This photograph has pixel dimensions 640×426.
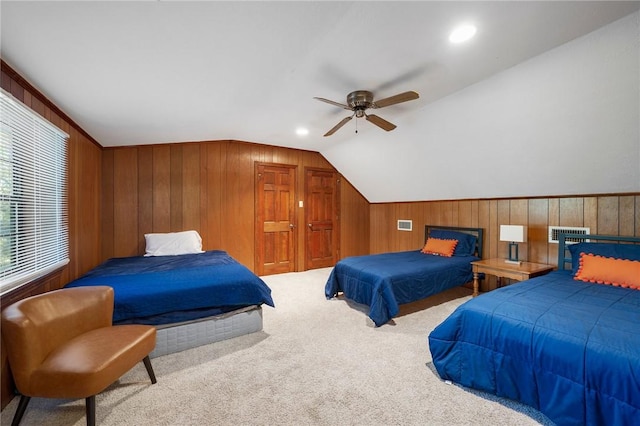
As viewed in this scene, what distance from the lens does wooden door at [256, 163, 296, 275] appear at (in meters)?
4.85

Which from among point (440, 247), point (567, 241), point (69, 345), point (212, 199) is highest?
point (212, 199)

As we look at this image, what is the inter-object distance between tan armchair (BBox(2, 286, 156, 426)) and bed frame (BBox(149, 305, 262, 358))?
0.41 meters

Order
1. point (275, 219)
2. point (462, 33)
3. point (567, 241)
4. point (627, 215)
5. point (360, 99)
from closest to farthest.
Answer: point (462, 33) < point (360, 99) < point (627, 215) < point (567, 241) < point (275, 219)

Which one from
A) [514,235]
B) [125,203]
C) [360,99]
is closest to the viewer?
[360,99]

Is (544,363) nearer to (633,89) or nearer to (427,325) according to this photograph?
(427,325)

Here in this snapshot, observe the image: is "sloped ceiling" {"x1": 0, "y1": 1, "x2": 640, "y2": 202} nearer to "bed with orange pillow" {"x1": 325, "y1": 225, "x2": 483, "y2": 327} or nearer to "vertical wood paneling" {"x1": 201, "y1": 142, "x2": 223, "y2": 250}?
"vertical wood paneling" {"x1": 201, "y1": 142, "x2": 223, "y2": 250}

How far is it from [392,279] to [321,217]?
285 centimetres

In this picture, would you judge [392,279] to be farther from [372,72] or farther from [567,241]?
[567,241]

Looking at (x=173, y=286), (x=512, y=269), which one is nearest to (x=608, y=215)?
(x=512, y=269)

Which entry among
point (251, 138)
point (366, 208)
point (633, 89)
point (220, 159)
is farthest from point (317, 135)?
point (633, 89)

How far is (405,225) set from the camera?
534cm

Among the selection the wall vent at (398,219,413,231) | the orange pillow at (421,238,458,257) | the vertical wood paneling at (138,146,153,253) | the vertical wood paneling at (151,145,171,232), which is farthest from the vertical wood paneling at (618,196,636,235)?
the vertical wood paneling at (138,146,153,253)

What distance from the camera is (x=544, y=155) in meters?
2.91

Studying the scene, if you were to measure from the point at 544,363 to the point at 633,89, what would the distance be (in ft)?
7.14
